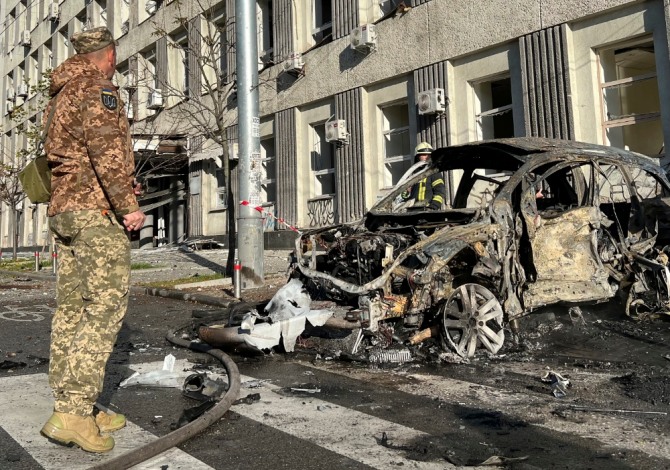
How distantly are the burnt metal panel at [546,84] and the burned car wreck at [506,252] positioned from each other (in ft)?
16.1

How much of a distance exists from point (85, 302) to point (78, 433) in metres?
0.66

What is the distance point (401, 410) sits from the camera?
3812 mm

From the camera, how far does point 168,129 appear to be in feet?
77.2

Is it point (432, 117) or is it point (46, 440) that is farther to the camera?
point (432, 117)

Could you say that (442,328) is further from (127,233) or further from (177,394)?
(127,233)

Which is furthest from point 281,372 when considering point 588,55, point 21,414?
point 588,55

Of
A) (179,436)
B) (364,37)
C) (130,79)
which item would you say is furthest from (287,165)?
(179,436)

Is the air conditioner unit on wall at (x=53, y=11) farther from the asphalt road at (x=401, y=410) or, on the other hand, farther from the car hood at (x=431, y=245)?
the car hood at (x=431, y=245)

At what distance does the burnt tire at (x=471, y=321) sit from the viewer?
519 cm

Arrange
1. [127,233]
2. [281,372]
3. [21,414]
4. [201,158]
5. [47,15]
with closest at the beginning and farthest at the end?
[127,233], [21,414], [281,372], [201,158], [47,15]

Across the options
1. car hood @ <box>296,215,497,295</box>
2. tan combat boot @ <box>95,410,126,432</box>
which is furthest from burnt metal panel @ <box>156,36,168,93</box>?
tan combat boot @ <box>95,410,126,432</box>

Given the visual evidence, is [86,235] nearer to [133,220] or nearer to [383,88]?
[133,220]

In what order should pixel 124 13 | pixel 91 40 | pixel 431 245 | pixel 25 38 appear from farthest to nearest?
pixel 25 38
pixel 124 13
pixel 431 245
pixel 91 40

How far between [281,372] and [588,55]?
369 inches
